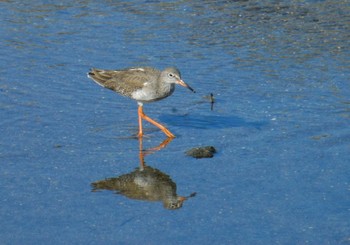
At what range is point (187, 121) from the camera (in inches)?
465

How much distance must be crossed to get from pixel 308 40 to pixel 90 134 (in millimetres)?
5230

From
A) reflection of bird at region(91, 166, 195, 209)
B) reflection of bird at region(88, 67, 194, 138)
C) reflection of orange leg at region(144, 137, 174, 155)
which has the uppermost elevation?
reflection of bird at region(88, 67, 194, 138)

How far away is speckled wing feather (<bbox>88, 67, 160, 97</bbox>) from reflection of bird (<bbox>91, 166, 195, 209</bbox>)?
2.11 metres

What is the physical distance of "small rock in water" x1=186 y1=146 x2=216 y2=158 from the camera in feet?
34.6

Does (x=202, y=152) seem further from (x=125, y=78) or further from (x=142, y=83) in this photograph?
(x=125, y=78)

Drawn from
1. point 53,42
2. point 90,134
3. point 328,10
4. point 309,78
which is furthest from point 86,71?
point 328,10

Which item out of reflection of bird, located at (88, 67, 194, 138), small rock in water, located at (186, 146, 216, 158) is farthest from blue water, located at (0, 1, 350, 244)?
reflection of bird, located at (88, 67, 194, 138)

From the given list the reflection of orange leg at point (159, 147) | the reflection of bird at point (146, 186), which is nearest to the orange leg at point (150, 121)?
the reflection of orange leg at point (159, 147)

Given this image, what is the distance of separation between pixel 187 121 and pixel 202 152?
1303 millimetres

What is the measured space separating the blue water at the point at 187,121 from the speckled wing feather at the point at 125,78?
0.38m

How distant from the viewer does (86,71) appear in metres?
13.7

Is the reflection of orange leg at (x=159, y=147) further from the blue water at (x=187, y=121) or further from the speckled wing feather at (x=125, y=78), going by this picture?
the speckled wing feather at (x=125, y=78)

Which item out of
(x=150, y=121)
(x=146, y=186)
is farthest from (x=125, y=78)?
(x=146, y=186)

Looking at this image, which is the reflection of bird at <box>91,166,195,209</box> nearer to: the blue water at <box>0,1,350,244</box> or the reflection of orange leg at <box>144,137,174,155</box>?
the blue water at <box>0,1,350,244</box>
